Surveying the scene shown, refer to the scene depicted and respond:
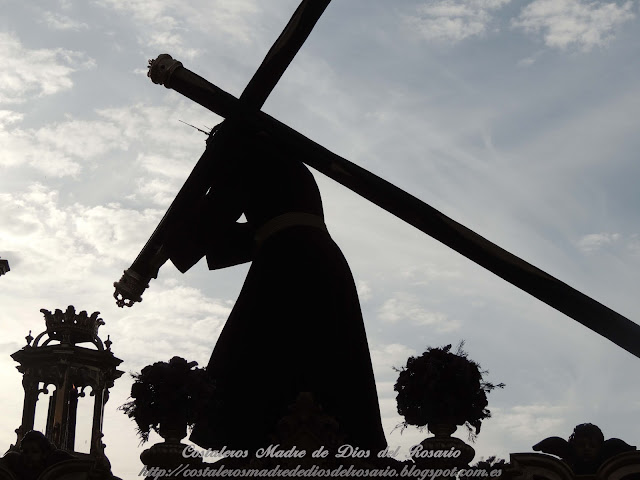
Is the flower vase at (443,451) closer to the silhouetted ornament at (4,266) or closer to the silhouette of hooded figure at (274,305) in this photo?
the silhouette of hooded figure at (274,305)

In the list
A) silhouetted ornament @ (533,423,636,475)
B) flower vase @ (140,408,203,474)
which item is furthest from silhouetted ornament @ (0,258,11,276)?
silhouetted ornament @ (533,423,636,475)

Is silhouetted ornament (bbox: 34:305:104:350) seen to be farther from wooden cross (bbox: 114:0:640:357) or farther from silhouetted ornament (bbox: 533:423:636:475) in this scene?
silhouetted ornament (bbox: 533:423:636:475)

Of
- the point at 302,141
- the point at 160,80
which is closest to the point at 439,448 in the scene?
the point at 302,141

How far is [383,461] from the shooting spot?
780 cm

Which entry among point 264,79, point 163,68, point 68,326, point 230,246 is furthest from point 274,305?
point 68,326

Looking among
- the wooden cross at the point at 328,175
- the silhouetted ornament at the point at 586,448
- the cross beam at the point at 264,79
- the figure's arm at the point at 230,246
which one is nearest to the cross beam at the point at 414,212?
the wooden cross at the point at 328,175

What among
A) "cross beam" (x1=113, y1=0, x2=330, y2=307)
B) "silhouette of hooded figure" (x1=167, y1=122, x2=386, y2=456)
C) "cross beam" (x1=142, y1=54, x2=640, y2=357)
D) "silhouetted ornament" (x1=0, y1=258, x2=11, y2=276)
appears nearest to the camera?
"cross beam" (x1=142, y1=54, x2=640, y2=357)

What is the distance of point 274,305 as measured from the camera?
349 inches

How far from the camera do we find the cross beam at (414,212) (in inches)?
313

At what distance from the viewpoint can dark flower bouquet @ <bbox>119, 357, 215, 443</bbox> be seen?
7551 millimetres

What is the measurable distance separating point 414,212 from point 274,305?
5.82 ft

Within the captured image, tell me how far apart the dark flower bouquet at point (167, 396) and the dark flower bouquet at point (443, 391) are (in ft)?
6.10

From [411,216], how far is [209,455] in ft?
10.4

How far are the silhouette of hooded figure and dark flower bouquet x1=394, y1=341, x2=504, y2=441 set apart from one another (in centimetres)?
75
